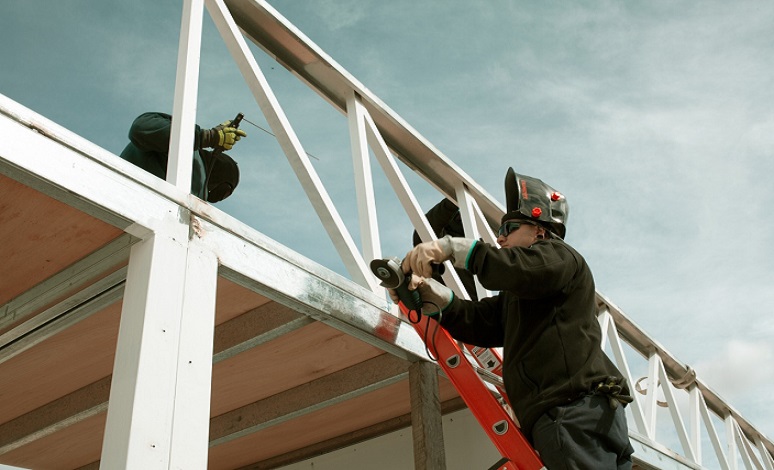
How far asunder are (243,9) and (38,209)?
1.80m

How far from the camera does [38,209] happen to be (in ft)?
9.26

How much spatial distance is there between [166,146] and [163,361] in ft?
7.11

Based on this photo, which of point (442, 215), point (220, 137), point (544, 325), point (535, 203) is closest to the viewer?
point (544, 325)

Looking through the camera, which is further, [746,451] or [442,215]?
[746,451]

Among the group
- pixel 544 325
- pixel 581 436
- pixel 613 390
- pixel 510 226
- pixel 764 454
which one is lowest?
pixel 581 436

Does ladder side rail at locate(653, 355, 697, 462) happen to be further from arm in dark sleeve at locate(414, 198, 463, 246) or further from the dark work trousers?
the dark work trousers

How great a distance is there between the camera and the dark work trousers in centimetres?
327

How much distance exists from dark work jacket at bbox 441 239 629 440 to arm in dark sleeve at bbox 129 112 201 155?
78.5 inches

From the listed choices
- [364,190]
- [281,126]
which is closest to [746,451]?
[364,190]

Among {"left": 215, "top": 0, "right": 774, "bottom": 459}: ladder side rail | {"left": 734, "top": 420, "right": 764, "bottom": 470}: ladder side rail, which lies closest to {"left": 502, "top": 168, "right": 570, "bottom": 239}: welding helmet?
{"left": 215, "top": 0, "right": 774, "bottom": 459}: ladder side rail

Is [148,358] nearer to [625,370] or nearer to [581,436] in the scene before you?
[581,436]

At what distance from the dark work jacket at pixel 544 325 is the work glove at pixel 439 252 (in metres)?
0.05

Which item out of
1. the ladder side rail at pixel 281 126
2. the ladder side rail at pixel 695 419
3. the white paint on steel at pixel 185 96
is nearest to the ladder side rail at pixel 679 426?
the ladder side rail at pixel 695 419

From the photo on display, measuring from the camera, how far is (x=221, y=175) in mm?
5379
